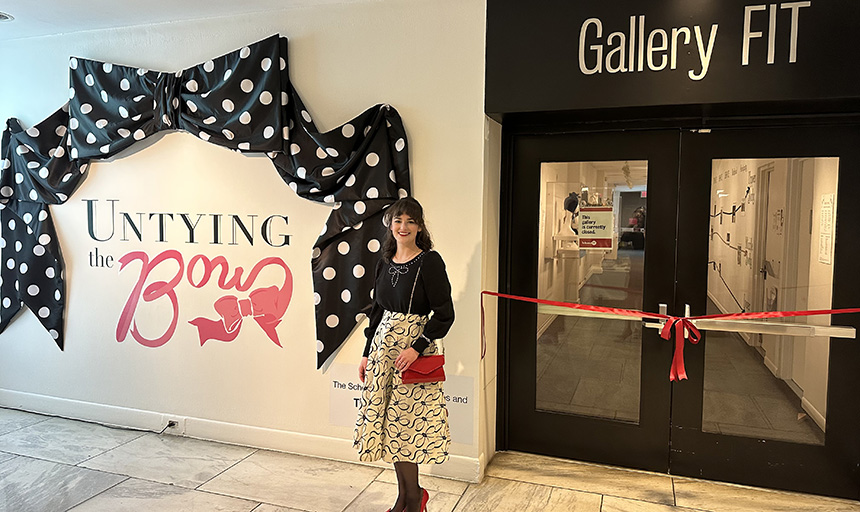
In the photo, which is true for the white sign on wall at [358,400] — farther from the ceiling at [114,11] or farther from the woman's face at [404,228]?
the ceiling at [114,11]

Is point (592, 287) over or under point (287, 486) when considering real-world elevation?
over

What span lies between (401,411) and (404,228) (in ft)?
2.63

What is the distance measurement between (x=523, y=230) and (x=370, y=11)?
1479mm

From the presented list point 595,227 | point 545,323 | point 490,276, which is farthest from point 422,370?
point 595,227

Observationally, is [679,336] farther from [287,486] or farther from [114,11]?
[114,11]

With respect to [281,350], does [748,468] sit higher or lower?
lower

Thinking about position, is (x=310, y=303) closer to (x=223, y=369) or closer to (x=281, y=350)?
(x=281, y=350)

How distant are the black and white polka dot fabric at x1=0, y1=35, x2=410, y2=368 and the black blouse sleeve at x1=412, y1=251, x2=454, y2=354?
0.74 metres

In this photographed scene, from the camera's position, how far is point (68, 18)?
366 cm

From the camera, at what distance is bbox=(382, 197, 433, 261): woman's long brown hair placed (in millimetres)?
2670

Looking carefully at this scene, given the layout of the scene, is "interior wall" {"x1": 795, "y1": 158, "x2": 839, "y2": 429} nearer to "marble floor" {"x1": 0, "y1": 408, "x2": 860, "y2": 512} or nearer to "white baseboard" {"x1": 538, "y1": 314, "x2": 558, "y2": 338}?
"marble floor" {"x1": 0, "y1": 408, "x2": 860, "y2": 512}

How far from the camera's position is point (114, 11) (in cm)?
352

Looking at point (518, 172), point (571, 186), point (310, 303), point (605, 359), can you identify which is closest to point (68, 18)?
point (310, 303)

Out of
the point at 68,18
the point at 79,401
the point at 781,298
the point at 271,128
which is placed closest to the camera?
the point at 781,298
